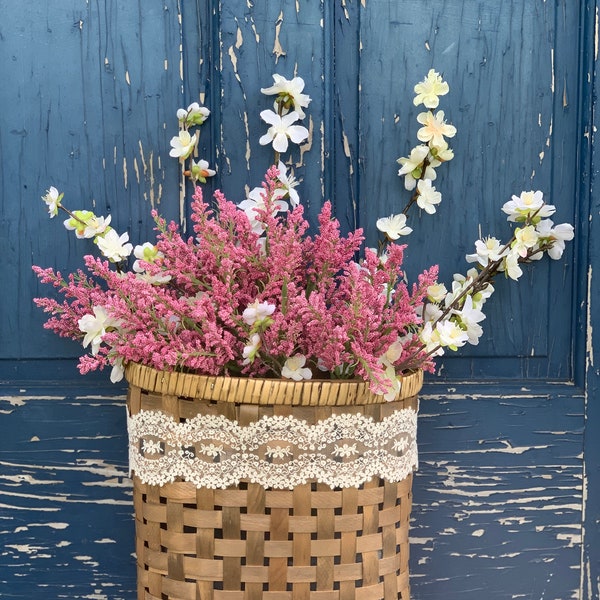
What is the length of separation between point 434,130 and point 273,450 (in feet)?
1.78

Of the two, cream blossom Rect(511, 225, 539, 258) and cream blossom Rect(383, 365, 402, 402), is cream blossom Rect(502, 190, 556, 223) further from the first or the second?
cream blossom Rect(383, 365, 402, 402)

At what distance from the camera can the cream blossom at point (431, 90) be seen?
968 millimetres

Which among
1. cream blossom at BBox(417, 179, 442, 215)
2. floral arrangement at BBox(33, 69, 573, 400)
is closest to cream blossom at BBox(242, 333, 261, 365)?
floral arrangement at BBox(33, 69, 573, 400)

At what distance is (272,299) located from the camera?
83cm

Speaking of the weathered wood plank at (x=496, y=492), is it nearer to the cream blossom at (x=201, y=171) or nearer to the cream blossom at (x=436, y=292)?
the cream blossom at (x=436, y=292)

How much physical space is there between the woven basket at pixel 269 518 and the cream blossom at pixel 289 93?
45 cm

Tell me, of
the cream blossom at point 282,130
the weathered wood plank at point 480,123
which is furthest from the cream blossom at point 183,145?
the weathered wood plank at point 480,123

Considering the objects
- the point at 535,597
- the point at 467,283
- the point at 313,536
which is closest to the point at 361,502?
the point at 313,536

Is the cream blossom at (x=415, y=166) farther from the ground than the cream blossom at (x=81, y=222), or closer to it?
farther from the ground

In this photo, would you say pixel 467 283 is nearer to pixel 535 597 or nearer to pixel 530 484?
pixel 530 484

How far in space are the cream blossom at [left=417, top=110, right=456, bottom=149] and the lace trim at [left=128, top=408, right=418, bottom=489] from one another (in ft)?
1.41

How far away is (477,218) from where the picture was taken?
3.51 feet

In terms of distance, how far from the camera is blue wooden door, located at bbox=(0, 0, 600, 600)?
40.7 inches

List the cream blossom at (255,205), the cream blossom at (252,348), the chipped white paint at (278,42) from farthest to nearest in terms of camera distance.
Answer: the chipped white paint at (278,42) < the cream blossom at (255,205) < the cream blossom at (252,348)
